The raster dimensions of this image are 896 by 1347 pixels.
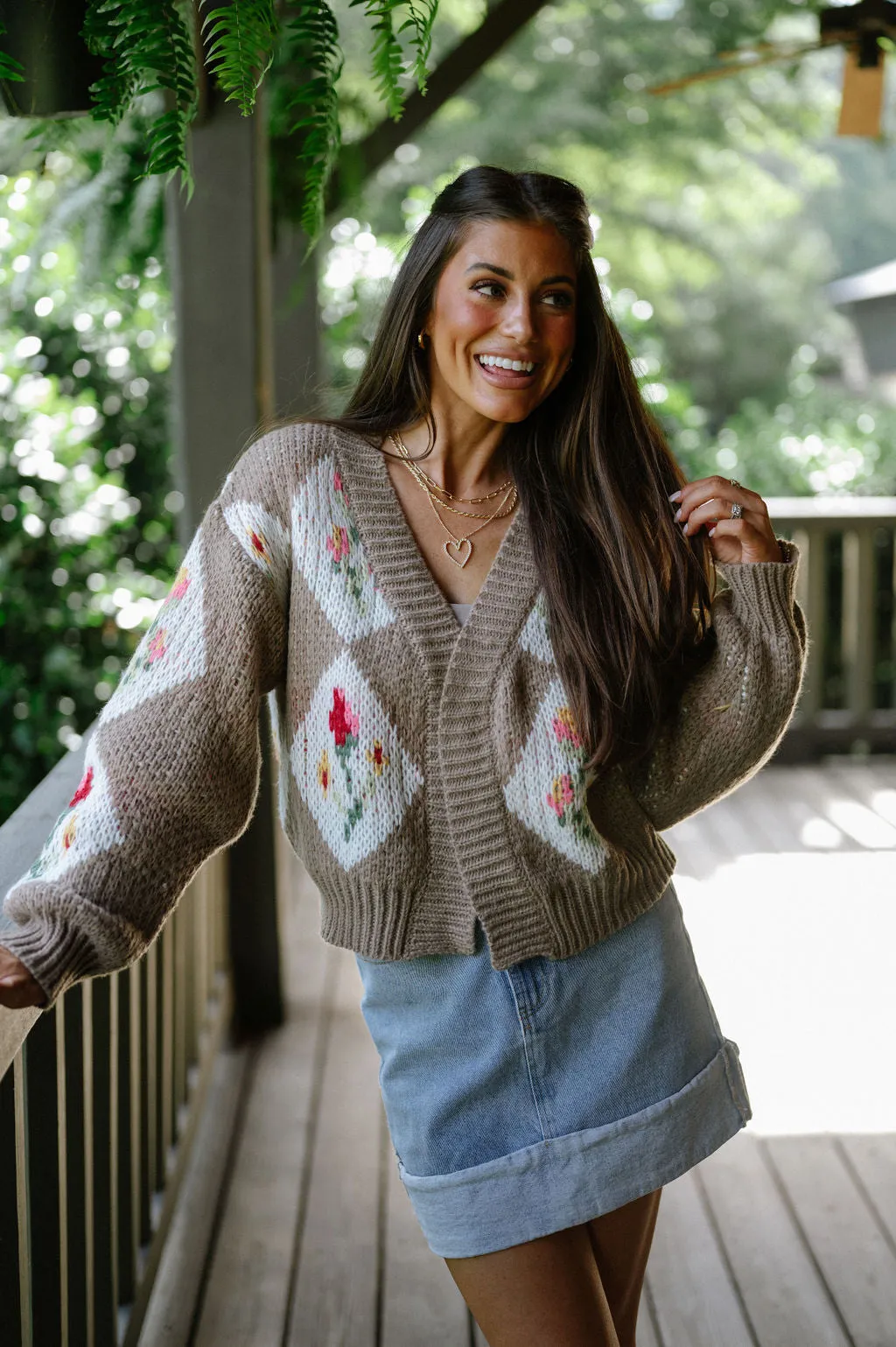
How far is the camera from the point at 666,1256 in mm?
2295

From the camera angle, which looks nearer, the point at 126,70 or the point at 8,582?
the point at 126,70

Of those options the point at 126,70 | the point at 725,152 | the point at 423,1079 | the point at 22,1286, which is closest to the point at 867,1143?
the point at 423,1079

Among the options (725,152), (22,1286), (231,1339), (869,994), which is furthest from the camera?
(725,152)

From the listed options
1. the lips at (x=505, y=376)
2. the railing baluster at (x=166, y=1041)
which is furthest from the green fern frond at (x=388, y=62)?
the railing baluster at (x=166, y=1041)

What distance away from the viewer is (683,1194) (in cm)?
250

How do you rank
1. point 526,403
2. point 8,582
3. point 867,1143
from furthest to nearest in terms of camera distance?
point 8,582
point 867,1143
point 526,403

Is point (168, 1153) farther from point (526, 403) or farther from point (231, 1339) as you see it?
point (526, 403)

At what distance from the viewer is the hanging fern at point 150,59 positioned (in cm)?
114

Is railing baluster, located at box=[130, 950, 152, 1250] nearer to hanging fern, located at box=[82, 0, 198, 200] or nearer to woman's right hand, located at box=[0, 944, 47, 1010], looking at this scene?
woman's right hand, located at box=[0, 944, 47, 1010]

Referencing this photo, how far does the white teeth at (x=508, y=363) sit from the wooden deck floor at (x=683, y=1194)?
4.83 ft

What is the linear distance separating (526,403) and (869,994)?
91.6 inches

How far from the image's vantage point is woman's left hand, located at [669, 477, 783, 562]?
1.50m

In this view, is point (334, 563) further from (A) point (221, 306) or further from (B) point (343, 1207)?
(B) point (343, 1207)

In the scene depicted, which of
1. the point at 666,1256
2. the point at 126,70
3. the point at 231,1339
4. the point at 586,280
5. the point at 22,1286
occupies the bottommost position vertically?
the point at 666,1256
